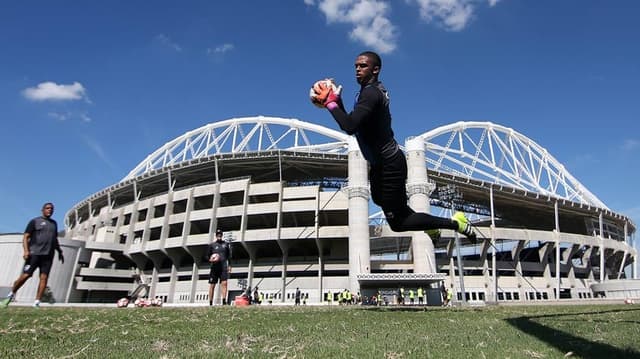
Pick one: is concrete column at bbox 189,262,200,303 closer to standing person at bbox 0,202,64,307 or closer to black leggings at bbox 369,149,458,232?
standing person at bbox 0,202,64,307

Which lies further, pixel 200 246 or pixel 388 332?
pixel 200 246

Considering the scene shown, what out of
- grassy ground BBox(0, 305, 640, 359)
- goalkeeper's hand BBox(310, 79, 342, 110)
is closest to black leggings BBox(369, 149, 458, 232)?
goalkeeper's hand BBox(310, 79, 342, 110)

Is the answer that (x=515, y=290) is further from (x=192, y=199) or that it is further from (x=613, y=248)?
(x=192, y=199)

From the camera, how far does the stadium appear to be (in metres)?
48.4

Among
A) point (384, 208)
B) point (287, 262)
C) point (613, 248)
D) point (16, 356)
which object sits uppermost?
point (613, 248)

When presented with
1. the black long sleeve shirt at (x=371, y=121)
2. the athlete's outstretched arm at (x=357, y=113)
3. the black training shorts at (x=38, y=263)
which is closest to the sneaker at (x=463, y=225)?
the black long sleeve shirt at (x=371, y=121)

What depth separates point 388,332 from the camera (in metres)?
4.62

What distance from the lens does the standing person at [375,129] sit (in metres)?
4.28

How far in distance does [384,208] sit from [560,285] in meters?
65.3

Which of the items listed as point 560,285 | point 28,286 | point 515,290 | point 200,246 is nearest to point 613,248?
point 560,285

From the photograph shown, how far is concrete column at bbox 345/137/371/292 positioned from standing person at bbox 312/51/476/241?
39.5 m

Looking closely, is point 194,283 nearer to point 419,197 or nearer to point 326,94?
point 419,197

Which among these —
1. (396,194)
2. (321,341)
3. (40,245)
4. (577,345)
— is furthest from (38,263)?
(577,345)

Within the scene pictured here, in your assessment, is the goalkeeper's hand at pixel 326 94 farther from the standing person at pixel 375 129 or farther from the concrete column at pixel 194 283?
the concrete column at pixel 194 283
